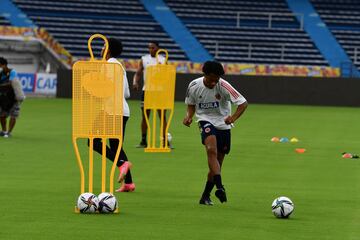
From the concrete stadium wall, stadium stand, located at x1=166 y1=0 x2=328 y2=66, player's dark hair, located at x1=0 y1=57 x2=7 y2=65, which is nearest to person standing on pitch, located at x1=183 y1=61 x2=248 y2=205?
player's dark hair, located at x1=0 y1=57 x2=7 y2=65

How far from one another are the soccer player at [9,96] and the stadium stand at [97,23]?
97.1 ft

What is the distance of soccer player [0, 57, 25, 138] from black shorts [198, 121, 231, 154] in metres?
11.5

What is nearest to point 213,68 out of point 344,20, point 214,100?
point 214,100

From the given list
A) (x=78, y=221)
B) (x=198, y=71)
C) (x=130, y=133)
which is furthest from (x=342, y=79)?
(x=78, y=221)

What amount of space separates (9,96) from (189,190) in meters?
10.6

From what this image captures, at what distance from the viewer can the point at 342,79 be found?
155 feet

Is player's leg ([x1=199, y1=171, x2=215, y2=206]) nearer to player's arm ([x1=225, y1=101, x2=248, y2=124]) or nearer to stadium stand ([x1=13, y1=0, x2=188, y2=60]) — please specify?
player's arm ([x1=225, y1=101, x2=248, y2=124])

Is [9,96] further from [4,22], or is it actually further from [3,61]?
[4,22]

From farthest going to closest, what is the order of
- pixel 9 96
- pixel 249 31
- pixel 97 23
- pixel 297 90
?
1. pixel 249 31
2. pixel 97 23
3. pixel 297 90
4. pixel 9 96

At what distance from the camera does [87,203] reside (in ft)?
37.9

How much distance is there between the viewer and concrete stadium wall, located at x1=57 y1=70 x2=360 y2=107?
46938 mm

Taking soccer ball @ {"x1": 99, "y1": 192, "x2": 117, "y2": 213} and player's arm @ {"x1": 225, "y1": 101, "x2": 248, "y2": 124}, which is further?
player's arm @ {"x1": 225, "y1": 101, "x2": 248, "y2": 124}

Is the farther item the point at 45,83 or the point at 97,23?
the point at 97,23

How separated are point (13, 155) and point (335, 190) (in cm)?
679
